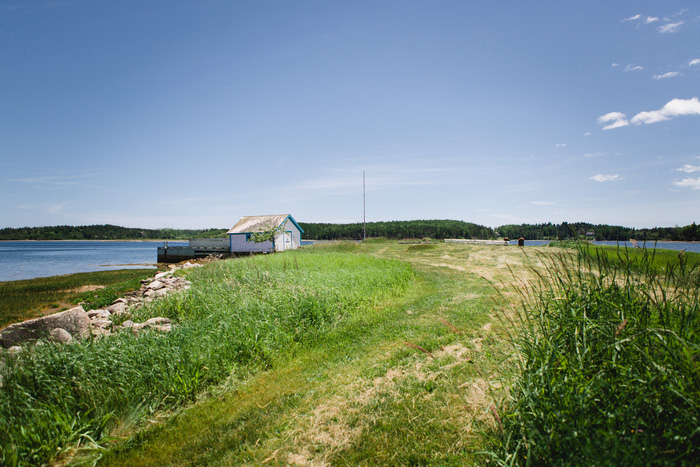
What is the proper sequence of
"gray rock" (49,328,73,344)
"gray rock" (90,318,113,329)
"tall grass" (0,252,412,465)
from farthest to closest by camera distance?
"gray rock" (90,318,113,329), "gray rock" (49,328,73,344), "tall grass" (0,252,412,465)

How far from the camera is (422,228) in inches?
3428

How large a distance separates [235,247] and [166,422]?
38.0 meters

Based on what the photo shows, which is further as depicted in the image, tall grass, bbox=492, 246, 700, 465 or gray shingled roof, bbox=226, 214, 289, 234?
gray shingled roof, bbox=226, 214, 289, 234

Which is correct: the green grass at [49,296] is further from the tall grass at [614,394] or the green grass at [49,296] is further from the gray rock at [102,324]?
the tall grass at [614,394]

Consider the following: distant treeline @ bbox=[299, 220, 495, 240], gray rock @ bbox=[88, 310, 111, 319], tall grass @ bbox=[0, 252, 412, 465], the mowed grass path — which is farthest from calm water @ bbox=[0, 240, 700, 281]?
distant treeline @ bbox=[299, 220, 495, 240]

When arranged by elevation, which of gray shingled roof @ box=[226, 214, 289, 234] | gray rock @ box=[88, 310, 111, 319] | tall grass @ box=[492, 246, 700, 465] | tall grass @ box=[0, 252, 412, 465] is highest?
gray shingled roof @ box=[226, 214, 289, 234]

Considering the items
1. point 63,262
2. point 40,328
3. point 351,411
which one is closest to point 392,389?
point 351,411

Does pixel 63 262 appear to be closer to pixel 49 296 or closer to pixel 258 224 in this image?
pixel 258 224

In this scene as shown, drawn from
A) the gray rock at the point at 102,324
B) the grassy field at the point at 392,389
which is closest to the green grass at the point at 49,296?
the gray rock at the point at 102,324

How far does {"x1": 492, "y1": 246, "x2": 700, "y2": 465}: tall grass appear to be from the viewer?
1765mm

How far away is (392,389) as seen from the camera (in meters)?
3.98

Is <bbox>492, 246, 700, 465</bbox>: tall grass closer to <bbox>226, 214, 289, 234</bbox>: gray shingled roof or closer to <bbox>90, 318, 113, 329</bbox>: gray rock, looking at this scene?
<bbox>90, 318, 113, 329</bbox>: gray rock

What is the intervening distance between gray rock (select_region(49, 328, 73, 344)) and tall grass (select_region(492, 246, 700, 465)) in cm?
720

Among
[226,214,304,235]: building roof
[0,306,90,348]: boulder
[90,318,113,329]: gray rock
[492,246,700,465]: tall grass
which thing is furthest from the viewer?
[226,214,304,235]: building roof
